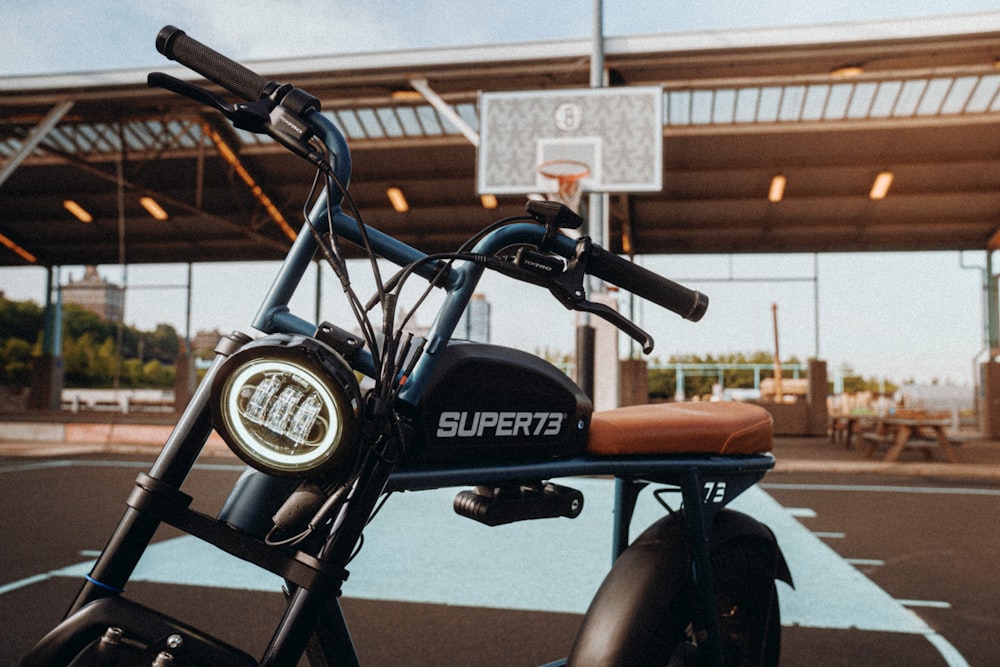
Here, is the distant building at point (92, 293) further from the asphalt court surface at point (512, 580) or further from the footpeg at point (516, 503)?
the footpeg at point (516, 503)

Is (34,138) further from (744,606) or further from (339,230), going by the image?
(744,606)

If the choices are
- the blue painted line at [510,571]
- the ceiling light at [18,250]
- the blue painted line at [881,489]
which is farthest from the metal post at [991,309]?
the ceiling light at [18,250]

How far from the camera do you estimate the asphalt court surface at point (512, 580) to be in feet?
8.07

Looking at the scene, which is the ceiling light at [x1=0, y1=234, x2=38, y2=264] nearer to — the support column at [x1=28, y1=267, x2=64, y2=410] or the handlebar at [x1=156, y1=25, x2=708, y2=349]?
the support column at [x1=28, y1=267, x2=64, y2=410]

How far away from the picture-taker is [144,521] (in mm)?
868

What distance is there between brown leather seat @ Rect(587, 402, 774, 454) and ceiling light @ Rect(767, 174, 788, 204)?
12783 mm

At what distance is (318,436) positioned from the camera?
2.70 ft

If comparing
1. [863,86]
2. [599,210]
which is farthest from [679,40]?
[863,86]

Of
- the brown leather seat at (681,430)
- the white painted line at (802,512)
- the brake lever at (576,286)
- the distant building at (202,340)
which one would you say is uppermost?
the distant building at (202,340)

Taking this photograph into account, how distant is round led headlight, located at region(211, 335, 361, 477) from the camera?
79 centimetres

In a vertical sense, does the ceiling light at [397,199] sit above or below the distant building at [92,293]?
above

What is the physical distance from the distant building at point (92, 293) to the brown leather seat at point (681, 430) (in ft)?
63.6

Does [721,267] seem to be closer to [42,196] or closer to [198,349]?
[198,349]

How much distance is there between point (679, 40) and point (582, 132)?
60.1 inches
